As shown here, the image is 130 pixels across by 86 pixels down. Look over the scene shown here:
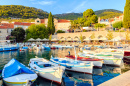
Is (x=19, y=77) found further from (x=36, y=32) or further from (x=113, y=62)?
(x=36, y=32)

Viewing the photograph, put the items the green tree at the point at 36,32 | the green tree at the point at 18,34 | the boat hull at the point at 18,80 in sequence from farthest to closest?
the green tree at the point at 36,32 → the green tree at the point at 18,34 → the boat hull at the point at 18,80

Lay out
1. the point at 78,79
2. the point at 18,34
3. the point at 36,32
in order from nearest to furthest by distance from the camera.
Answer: the point at 78,79, the point at 18,34, the point at 36,32

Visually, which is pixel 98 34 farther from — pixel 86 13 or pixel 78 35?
pixel 86 13

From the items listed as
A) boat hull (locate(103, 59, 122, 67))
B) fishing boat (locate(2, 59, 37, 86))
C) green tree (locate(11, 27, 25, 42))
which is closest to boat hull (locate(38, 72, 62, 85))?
fishing boat (locate(2, 59, 37, 86))

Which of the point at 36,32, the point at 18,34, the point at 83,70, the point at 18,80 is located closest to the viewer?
the point at 18,80

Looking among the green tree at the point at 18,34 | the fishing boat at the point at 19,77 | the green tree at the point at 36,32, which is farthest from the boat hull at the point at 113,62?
the green tree at the point at 18,34

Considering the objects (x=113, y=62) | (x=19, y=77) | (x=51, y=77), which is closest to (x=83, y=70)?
(x=51, y=77)

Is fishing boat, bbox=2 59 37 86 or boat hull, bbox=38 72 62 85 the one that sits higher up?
fishing boat, bbox=2 59 37 86

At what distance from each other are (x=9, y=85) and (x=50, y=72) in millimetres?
3377

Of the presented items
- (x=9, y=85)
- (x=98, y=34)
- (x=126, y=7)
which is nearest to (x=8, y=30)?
(x=98, y=34)

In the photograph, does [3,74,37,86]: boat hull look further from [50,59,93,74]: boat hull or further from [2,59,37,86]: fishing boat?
[50,59,93,74]: boat hull

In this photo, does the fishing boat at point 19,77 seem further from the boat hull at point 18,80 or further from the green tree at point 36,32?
the green tree at point 36,32

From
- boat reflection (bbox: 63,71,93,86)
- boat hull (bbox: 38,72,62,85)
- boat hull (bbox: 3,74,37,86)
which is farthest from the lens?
boat reflection (bbox: 63,71,93,86)

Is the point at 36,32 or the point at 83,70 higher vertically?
the point at 36,32
